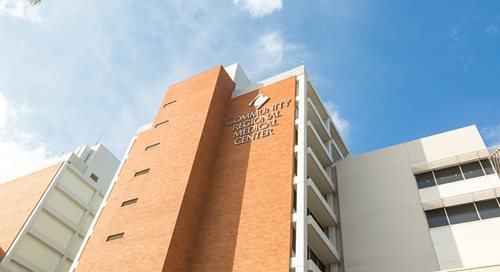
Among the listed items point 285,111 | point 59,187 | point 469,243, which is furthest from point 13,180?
point 469,243

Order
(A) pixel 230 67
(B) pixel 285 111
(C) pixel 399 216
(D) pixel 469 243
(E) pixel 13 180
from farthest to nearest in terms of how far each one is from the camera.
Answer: (E) pixel 13 180 < (A) pixel 230 67 < (B) pixel 285 111 < (C) pixel 399 216 < (D) pixel 469 243

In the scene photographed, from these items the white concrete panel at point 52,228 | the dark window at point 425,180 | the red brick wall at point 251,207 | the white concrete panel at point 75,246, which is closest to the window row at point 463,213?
the dark window at point 425,180

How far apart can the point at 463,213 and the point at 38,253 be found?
1418 inches

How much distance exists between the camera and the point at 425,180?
28.3m

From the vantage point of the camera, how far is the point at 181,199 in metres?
24.3

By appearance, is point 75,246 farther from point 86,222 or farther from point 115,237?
point 115,237

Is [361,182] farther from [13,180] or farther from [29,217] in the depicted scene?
[13,180]

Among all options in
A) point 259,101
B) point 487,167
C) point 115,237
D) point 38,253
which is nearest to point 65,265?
point 38,253

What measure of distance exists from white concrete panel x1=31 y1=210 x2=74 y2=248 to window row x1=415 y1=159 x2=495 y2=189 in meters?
33.6

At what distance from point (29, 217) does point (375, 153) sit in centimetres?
3229

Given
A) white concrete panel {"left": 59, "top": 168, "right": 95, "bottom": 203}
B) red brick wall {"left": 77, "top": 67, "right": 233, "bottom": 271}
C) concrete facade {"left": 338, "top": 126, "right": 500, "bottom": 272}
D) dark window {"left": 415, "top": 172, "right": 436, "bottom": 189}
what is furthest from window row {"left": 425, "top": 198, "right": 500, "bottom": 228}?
white concrete panel {"left": 59, "top": 168, "right": 95, "bottom": 203}

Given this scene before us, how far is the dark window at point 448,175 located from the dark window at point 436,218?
8.73 ft

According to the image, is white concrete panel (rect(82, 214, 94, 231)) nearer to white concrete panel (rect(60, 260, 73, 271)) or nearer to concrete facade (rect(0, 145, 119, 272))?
concrete facade (rect(0, 145, 119, 272))

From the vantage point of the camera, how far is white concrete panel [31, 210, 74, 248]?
3719 cm
